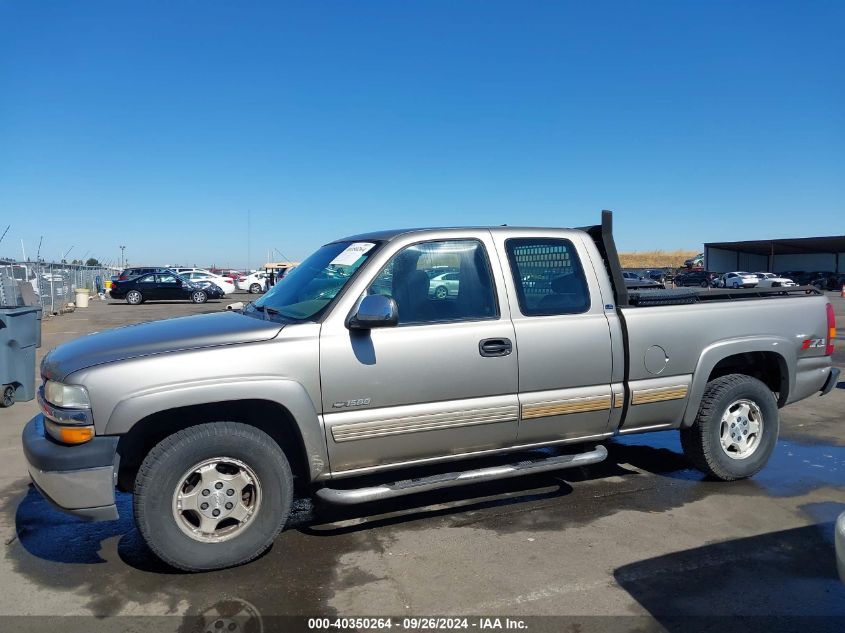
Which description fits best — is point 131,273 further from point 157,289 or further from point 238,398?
point 238,398

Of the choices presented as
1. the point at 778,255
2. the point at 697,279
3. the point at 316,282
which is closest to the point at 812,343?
the point at 316,282

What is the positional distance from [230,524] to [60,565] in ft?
3.47

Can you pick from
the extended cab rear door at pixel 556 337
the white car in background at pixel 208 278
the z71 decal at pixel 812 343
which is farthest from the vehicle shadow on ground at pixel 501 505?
the white car in background at pixel 208 278

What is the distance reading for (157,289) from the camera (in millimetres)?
30406

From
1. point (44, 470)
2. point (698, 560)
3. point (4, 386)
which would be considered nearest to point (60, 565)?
point (44, 470)

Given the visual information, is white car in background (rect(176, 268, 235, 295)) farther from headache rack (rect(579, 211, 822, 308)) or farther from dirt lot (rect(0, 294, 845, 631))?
headache rack (rect(579, 211, 822, 308))

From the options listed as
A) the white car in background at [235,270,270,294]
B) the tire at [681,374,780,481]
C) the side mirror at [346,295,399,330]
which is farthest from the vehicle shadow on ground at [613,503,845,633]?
the white car in background at [235,270,270,294]

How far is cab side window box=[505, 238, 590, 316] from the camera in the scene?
441cm

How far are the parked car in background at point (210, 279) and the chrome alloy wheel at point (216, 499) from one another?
3231 centimetres

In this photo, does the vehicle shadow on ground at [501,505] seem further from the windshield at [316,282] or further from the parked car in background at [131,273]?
the parked car in background at [131,273]

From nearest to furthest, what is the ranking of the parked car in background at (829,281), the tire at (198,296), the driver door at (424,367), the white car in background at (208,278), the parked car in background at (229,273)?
the driver door at (424,367) → the tire at (198,296) → the white car in background at (208,278) → the parked car in background at (229,273) → the parked car in background at (829,281)

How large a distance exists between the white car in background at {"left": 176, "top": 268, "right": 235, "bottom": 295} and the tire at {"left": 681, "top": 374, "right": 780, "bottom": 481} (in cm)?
3230

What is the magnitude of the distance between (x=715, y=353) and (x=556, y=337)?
1358 mm

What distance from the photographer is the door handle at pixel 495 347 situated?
412 cm
